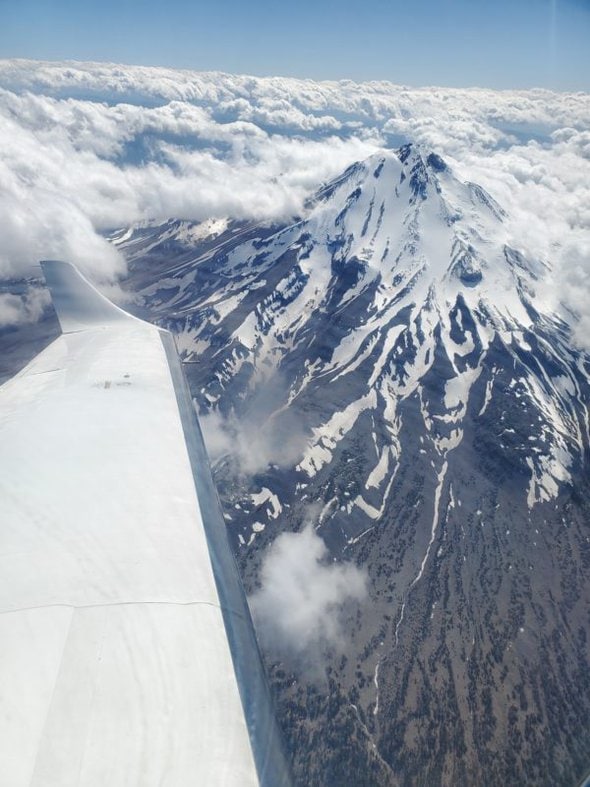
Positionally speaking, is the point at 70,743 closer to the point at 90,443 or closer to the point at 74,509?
the point at 74,509

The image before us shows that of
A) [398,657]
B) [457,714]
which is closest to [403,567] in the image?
[398,657]

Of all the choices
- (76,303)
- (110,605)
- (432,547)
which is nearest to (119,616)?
(110,605)

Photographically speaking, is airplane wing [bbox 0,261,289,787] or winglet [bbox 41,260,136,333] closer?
airplane wing [bbox 0,261,289,787]

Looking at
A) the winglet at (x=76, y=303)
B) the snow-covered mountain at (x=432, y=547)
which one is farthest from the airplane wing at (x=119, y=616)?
the snow-covered mountain at (x=432, y=547)

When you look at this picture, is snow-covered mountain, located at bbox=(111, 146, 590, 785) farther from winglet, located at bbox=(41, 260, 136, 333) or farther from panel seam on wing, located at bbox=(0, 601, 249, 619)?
panel seam on wing, located at bbox=(0, 601, 249, 619)

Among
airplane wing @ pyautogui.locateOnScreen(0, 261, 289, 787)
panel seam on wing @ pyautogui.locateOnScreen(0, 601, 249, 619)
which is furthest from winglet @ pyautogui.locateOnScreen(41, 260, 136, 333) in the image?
panel seam on wing @ pyautogui.locateOnScreen(0, 601, 249, 619)

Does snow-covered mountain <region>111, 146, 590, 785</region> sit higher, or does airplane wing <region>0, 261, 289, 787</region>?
airplane wing <region>0, 261, 289, 787</region>

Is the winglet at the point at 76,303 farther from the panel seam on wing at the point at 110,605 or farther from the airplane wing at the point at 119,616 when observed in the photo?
the panel seam on wing at the point at 110,605
